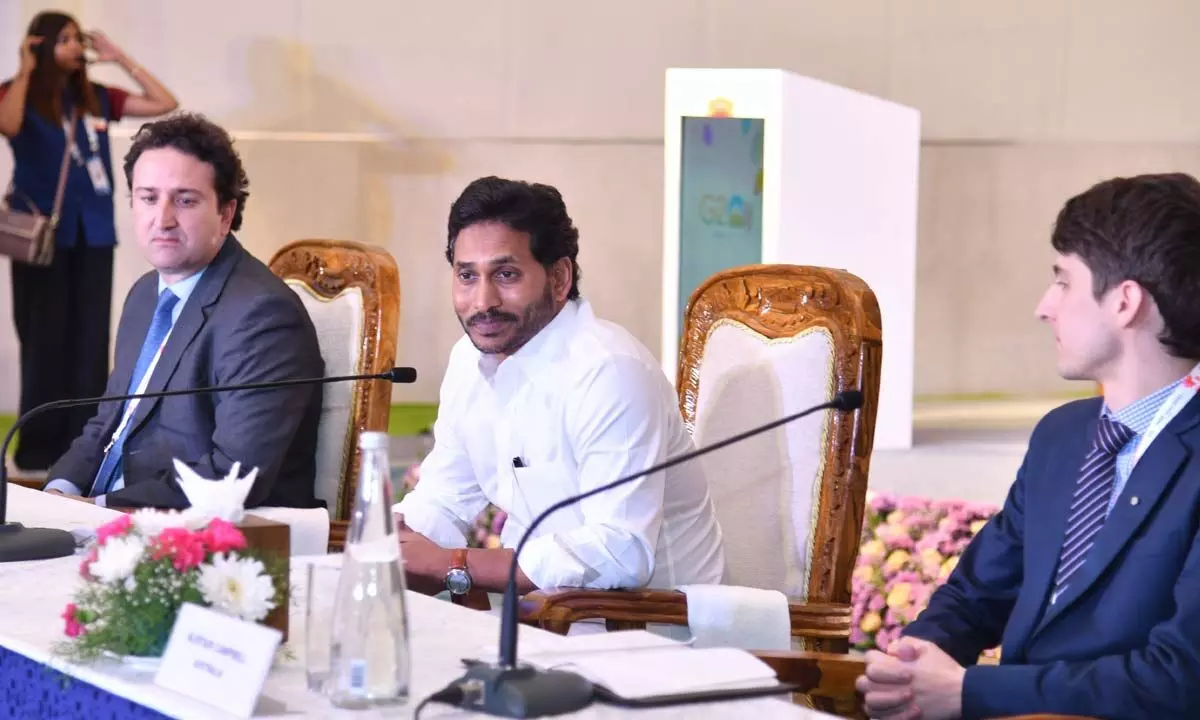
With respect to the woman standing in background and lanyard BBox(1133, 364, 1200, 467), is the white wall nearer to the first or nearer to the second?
the woman standing in background

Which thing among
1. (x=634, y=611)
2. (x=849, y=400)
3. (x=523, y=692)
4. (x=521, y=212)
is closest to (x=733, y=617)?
(x=634, y=611)

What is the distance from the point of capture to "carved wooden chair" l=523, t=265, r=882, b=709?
2.39m

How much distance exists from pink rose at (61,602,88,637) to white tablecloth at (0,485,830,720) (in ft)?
0.10

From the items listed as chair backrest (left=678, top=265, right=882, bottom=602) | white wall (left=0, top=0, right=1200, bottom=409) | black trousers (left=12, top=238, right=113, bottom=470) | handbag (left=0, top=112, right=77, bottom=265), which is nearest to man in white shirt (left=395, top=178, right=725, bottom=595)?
chair backrest (left=678, top=265, right=882, bottom=602)

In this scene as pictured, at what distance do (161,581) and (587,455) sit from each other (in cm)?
100

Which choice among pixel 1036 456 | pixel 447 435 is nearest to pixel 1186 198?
pixel 1036 456

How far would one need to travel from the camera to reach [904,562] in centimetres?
362

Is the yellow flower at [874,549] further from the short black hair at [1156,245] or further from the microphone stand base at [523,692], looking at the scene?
the microphone stand base at [523,692]

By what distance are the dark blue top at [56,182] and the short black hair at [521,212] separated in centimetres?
325

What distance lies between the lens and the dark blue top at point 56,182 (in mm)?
5324

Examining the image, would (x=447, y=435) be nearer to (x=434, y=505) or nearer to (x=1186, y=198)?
(x=434, y=505)

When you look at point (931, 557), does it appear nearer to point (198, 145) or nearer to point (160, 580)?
point (198, 145)

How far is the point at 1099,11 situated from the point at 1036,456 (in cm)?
609

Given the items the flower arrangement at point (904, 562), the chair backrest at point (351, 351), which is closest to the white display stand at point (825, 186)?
the flower arrangement at point (904, 562)
